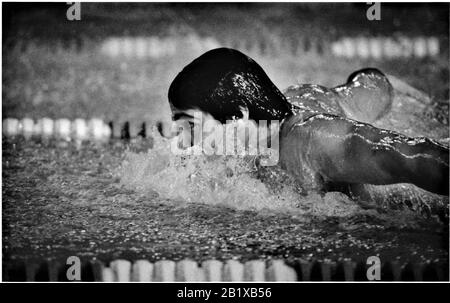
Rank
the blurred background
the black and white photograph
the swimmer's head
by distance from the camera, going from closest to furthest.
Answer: the black and white photograph → the swimmer's head → the blurred background

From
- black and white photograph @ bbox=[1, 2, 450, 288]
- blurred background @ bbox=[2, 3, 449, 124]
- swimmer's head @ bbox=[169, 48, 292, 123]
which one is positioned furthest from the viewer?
blurred background @ bbox=[2, 3, 449, 124]

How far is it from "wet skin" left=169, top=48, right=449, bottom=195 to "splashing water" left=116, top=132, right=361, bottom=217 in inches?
2.0

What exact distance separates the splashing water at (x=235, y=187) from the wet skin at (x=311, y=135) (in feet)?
0.16

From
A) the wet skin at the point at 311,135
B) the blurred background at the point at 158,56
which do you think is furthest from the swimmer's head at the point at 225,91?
the blurred background at the point at 158,56

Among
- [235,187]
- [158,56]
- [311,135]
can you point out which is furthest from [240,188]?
[158,56]

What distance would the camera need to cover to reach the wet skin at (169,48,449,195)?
4.17 feet

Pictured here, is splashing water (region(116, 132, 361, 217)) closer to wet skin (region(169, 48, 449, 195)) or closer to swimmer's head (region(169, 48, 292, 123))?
wet skin (region(169, 48, 449, 195))

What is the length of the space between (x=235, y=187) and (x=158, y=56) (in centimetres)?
174

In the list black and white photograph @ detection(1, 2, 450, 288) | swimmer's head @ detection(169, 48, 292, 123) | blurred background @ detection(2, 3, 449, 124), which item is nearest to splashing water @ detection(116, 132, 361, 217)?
black and white photograph @ detection(1, 2, 450, 288)

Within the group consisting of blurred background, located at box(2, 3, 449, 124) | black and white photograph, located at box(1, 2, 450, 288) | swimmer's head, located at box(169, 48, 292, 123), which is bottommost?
black and white photograph, located at box(1, 2, 450, 288)

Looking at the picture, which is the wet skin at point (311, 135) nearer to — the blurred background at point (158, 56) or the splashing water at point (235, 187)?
the splashing water at point (235, 187)

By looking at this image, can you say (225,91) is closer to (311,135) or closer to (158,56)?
(311,135)

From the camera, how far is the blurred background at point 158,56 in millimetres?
2639
